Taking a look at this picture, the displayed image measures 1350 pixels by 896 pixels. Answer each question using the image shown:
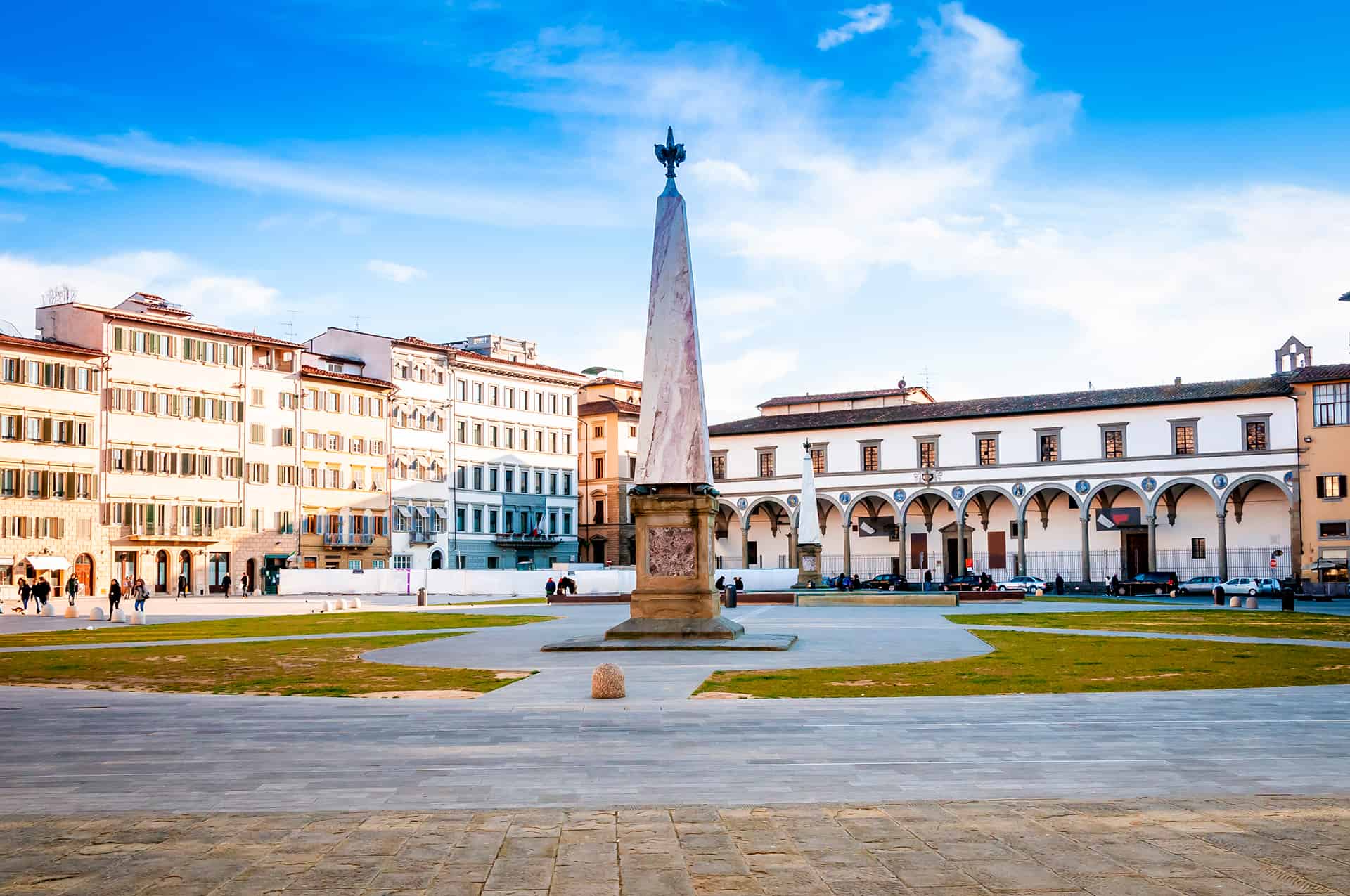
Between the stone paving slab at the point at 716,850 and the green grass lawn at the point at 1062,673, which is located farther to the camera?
the green grass lawn at the point at 1062,673

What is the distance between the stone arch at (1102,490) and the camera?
2667 inches


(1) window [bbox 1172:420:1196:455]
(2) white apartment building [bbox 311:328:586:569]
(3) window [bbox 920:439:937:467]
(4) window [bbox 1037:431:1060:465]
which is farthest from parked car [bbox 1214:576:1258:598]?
(2) white apartment building [bbox 311:328:586:569]

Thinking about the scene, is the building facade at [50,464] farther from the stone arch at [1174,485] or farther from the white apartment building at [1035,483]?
the stone arch at [1174,485]

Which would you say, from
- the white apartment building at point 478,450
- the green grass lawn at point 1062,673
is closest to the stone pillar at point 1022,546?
the white apartment building at point 478,450

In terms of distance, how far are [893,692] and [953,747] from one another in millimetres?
4000

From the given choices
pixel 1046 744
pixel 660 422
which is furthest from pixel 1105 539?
pixel 1046 744

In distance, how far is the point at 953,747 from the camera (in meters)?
9.59

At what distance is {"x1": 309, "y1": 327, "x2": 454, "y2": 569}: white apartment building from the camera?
74062 millimetres

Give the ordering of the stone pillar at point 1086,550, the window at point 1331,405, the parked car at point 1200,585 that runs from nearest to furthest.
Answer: the parked car at point 1200,585 < the window at point 1331,405 < the stone pillar at point 1086,550

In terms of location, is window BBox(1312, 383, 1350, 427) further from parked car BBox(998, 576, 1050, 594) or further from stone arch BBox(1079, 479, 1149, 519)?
parked car BBox(998, 576, 1050, 594)

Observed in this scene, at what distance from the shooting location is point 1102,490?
69.8m

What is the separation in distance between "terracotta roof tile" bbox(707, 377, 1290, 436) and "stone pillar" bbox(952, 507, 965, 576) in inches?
231

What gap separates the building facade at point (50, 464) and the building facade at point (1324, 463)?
193 ft

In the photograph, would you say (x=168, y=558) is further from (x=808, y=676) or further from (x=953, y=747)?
(x=953, y=747)
